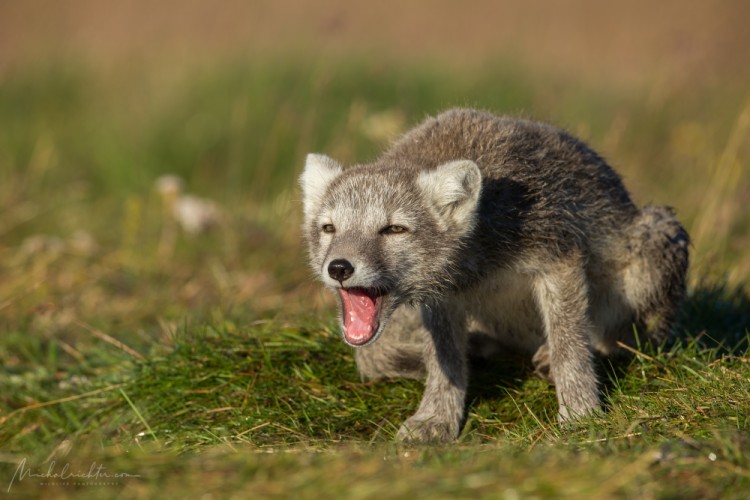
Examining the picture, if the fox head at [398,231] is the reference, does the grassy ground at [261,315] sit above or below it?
below

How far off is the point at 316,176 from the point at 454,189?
98cm

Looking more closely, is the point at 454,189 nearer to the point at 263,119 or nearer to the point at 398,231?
the point at 398,231

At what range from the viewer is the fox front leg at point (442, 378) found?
5449mm

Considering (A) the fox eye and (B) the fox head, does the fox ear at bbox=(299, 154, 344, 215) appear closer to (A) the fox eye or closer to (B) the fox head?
(B) the fox head

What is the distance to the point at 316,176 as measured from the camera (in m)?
5.71

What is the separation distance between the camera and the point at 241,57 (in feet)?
42.9

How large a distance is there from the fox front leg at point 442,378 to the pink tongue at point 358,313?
0.59 m

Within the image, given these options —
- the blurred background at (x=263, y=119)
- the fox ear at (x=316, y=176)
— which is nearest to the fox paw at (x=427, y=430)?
the fox ear at (x=316, y=176)

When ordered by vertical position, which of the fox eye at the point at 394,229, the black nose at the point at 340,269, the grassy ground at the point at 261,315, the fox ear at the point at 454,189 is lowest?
the grassy ground at the point at 261,315

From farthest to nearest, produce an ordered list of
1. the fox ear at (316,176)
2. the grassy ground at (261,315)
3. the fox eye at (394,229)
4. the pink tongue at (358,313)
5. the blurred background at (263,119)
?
1. the blurred background at (263,119)
2. the fox ear at (316,176)
3. the fox eye at (394,229)
4. the pink tongue at (358,313)
5. the grassy ground at (261,315)

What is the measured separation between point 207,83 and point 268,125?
5.17 feet

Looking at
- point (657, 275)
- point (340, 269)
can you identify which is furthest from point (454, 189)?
point (657, 275)

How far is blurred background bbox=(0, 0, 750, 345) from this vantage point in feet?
27.6

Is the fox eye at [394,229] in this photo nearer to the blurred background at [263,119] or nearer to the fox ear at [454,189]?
the fox ear at [454,189]
